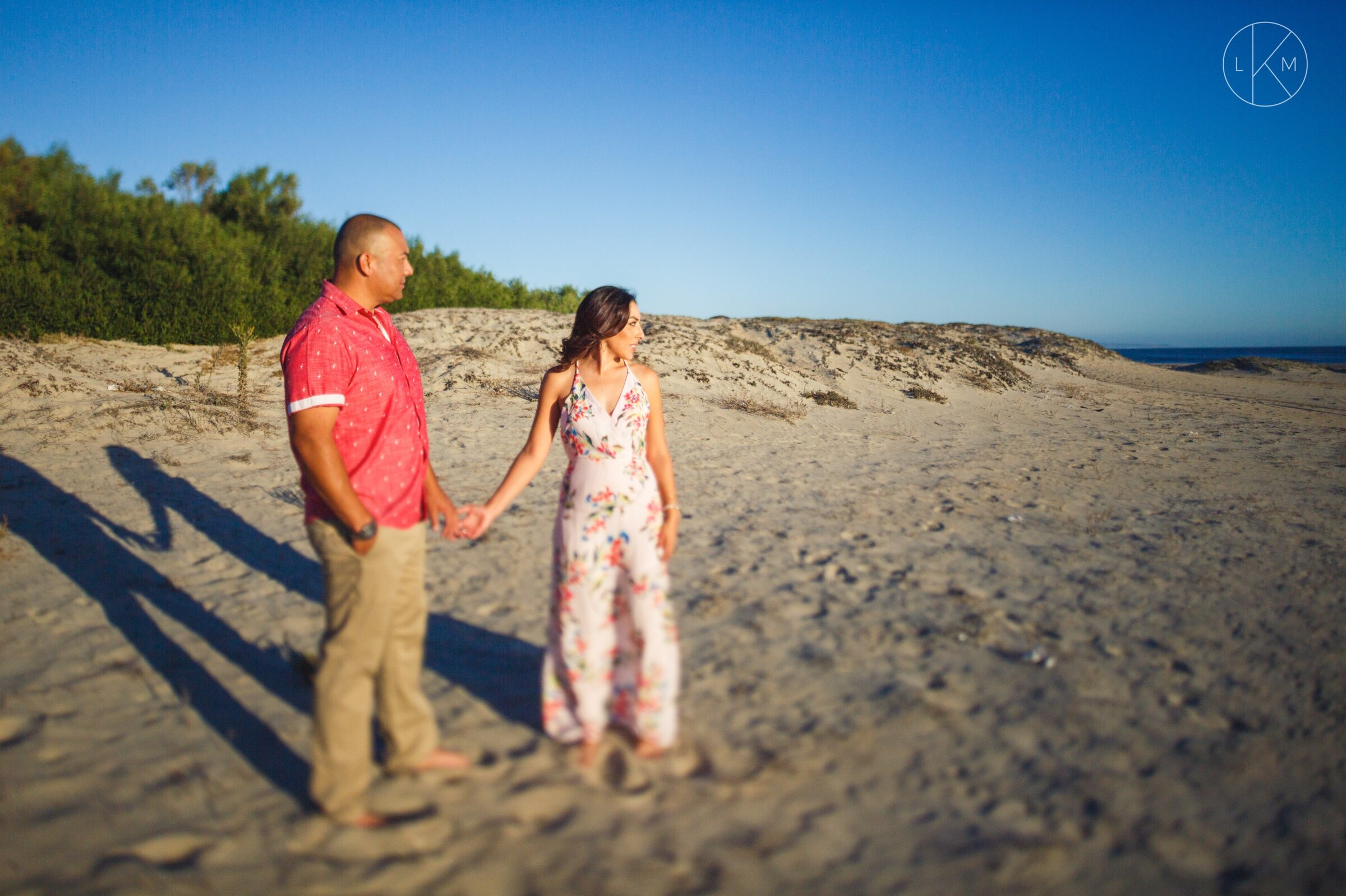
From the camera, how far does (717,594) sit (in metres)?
4.58

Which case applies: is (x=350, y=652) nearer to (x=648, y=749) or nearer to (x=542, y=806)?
(x=542, y=806)

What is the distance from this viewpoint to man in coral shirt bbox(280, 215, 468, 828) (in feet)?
7.54

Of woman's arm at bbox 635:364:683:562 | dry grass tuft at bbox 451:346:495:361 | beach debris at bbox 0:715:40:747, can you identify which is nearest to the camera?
beach debris at bbox 0:715:40:747

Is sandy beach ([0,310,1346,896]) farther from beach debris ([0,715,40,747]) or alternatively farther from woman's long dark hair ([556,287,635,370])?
woman's long dark hair ([556,287,635,370])

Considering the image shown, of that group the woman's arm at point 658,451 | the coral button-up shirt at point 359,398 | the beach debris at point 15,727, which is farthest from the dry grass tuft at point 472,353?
the coral button-up shirt at point 359,398

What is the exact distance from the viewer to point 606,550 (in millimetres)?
2730

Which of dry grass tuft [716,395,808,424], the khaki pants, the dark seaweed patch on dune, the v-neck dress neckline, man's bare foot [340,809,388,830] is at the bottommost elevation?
man's bare foot [340,809,388,830]

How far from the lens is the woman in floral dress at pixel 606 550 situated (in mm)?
2730

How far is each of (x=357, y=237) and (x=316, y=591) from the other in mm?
2900

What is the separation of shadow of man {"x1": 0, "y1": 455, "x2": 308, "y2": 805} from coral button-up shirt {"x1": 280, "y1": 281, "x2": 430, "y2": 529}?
3.65 feet

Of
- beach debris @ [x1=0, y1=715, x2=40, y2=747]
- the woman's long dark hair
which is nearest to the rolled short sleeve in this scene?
the woman's long dark hair

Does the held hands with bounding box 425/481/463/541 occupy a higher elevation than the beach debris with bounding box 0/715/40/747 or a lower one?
higher

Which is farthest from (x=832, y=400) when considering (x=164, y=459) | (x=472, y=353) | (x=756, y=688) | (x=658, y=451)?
(x=658, y=451)

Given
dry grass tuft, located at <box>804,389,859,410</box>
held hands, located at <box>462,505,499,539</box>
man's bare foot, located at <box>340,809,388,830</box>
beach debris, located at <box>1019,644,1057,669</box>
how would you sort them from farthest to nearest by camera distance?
dry grass tuft, located at <box>804,389,859,410</box> < beach debris, located at <box>1019,644,1057,669</box> < held hands, located at <box>462,505,499,539</box> < man's bare foot, located at <box>340,809,388,830</box>
